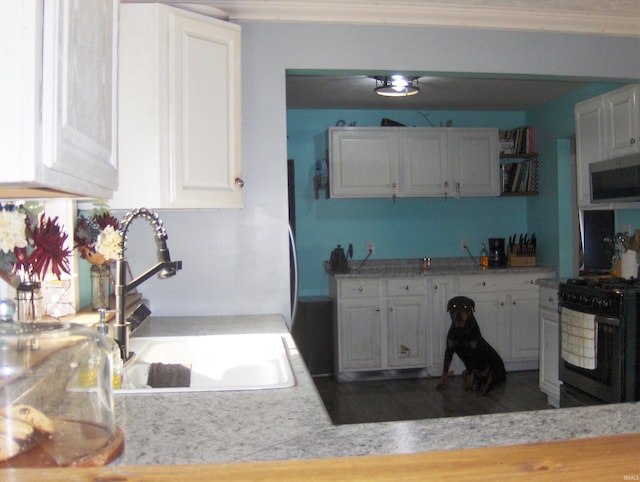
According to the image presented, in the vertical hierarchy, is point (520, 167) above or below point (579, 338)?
above

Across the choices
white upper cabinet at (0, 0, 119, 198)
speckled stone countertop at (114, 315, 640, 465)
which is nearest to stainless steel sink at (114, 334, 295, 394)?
speckled stone countertop at (114, 315, 640, 465)

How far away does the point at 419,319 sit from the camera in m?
5.02

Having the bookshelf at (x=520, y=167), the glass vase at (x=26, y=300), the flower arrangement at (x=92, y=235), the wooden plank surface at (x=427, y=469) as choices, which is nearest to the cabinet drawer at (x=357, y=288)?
the bookshelf at (x=520, y=167)

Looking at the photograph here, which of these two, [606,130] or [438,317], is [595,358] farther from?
[438,317]

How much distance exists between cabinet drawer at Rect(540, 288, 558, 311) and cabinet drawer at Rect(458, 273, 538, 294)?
33.7 inches

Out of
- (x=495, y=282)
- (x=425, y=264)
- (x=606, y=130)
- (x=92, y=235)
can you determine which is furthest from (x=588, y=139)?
(x=92, y=235)

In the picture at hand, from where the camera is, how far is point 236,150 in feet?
7.66

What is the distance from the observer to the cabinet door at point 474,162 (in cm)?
538

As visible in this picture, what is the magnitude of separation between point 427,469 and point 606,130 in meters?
3.65

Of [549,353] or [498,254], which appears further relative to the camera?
[498,254]

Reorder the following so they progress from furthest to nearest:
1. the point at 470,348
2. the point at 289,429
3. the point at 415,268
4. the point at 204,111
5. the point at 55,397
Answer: the point at 415,268 → the point at 470,348 → the point at 204,111 → the point at 289,429 → the point at 55,397

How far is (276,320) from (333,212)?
3.11 meters

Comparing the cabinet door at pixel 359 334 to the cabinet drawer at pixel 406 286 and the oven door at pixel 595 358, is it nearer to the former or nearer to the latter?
the cabinet drawer at pixel 406 286

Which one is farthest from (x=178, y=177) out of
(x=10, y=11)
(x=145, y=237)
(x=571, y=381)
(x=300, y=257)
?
(x=300, y=257)
